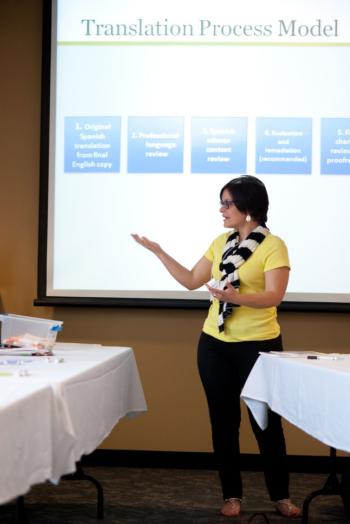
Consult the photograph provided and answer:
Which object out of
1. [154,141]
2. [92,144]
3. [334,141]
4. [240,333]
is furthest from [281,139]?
[240,333]

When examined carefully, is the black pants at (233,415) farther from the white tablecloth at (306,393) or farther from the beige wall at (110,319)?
the beige wall at (110,319)

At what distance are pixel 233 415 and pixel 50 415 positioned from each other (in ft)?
5.47

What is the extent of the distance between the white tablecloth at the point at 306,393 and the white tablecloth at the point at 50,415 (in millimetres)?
589

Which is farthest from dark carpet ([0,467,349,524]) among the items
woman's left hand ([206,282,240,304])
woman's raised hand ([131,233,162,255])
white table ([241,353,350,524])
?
woman's raised hand ([131,233,162,255])

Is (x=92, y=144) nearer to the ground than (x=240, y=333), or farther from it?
farther from it

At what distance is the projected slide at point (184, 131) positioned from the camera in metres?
4.71

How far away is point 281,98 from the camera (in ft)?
15.5

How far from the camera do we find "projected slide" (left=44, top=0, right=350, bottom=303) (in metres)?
4.71

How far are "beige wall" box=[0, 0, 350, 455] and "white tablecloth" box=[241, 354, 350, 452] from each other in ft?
4.83

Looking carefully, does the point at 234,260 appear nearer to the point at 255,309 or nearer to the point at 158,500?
the point at 255,309

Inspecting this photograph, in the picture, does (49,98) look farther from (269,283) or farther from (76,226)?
(269,283)

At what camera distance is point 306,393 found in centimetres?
277

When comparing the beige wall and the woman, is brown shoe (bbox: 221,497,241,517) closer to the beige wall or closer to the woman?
the woman

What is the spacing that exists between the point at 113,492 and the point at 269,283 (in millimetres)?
1376
